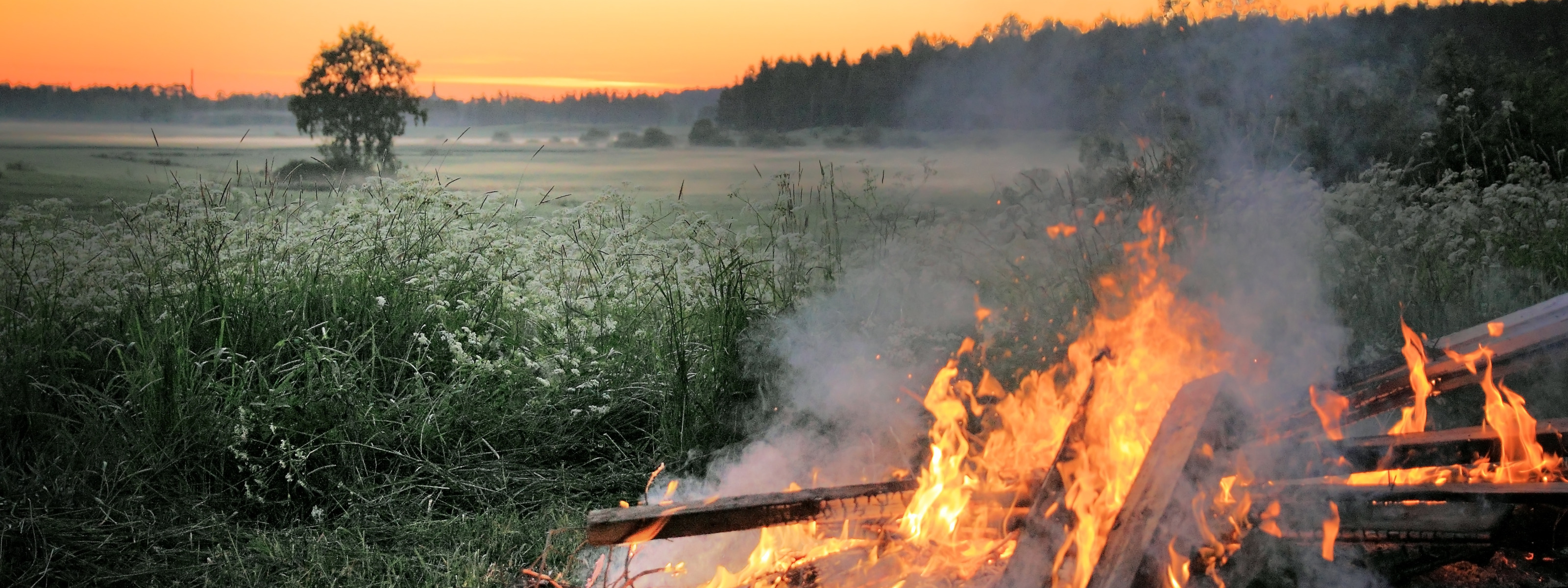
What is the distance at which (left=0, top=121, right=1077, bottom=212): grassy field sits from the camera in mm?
4184

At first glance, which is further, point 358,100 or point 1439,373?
point 358,100

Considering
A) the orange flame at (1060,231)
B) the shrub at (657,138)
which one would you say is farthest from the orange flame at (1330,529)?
the shrub at (657,138)

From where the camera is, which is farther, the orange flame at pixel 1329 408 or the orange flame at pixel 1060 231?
the orange flame at pixel 1060 231

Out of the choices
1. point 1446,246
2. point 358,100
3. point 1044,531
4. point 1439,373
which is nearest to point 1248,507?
point 1044,531

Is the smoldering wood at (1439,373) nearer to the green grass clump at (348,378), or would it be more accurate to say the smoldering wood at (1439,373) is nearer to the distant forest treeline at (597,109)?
the green grass clump at (348,378)

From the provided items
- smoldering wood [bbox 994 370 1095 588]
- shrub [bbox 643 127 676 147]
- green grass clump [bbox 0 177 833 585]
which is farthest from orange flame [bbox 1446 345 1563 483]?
shrub [bbox 643 127 676 147]

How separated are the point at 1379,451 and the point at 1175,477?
29.1 inches

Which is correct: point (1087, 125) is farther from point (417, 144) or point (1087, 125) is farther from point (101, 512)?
point (101, 512)

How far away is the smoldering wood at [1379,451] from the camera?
7.68ft

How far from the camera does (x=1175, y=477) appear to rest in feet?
6.59

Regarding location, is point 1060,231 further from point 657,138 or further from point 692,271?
point 657,138

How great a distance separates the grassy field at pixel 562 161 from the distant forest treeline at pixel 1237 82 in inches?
6.3

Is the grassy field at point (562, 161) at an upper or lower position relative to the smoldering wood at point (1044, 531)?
upper

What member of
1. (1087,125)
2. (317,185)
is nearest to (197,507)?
(317,185)
